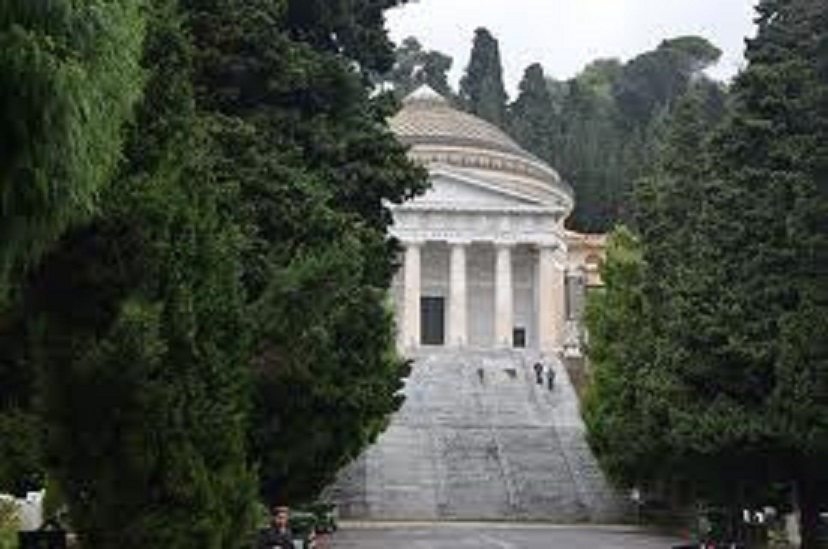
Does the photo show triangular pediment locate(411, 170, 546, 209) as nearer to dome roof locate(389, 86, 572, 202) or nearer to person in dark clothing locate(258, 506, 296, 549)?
dome roof locate(389, 86, 572, 202)

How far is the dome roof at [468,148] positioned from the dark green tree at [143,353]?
198ft

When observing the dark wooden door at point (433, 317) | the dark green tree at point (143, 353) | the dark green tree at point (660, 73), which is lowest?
the dark green tree at point (143, 353)

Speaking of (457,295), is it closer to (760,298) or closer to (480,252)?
(480,252)

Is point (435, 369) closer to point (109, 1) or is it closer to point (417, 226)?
point (417, 226)

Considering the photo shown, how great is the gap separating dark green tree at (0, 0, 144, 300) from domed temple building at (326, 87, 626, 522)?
3265 centimetres

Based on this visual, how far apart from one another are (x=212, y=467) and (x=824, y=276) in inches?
511

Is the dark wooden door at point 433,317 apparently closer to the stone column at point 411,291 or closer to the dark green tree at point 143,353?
the stone column at point 411,291

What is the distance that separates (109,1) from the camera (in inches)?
303

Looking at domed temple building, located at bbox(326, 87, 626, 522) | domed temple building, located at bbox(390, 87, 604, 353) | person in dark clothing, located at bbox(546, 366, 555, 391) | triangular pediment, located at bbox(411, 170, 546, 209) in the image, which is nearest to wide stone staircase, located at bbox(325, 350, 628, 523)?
domed temple building, located at bbox(326, 87, 626, 522)

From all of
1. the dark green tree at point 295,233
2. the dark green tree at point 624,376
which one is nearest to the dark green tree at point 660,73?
the dark green tree at point 624,376

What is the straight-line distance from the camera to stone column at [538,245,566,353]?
→ 72000 millimetres

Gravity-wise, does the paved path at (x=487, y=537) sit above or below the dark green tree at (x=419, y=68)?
Answer: below

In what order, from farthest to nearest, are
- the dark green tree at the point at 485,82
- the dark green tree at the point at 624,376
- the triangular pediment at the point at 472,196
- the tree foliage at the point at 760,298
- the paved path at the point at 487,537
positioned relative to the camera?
the dark green tree at the point at 485,82
the triangular pediment at the point at 472,196
the dark green tree at the point at 624,376
the paved path at the point at 487,537
the tree foliage at the point at 760,298

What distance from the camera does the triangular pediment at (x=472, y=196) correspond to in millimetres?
70750
